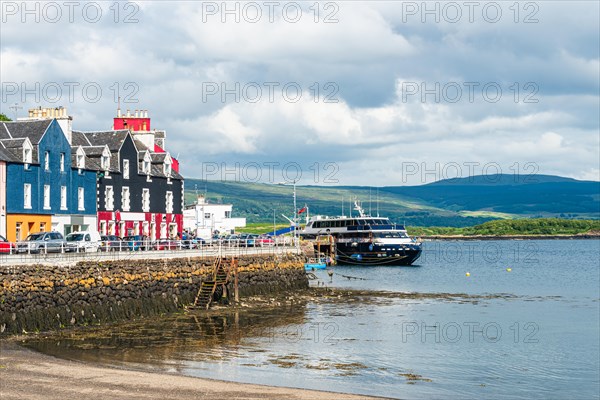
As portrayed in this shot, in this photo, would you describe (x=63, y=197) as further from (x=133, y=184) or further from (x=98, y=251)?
(x=98, y=251)

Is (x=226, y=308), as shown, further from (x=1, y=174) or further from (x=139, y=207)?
(x=139, y=207)

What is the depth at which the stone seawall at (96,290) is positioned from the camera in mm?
38000

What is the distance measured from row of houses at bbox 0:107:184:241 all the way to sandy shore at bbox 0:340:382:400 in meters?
34.5

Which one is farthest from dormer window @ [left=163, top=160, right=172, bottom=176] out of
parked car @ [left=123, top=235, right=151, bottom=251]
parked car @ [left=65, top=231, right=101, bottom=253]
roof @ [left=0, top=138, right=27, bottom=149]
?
parked car @ [left=65, top=231, right=101, bottom=253]

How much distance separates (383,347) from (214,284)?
46.6 ft

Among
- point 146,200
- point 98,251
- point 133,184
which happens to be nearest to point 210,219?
point 146,200

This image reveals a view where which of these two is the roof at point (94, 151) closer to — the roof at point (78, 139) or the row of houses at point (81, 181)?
the row of houses at point (81, 181)

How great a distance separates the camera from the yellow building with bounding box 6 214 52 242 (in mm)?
61281

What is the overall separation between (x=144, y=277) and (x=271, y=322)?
24.2 ft

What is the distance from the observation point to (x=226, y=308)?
53594 millimetres

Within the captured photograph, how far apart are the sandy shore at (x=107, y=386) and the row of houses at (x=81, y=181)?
34.5 m

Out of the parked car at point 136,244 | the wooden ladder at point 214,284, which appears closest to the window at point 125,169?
the parked car at point 136,244

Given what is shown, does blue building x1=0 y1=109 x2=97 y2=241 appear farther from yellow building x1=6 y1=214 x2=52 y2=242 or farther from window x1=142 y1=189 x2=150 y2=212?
window x1=142 y1=189 x2=150 y2=212

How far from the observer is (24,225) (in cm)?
6316
